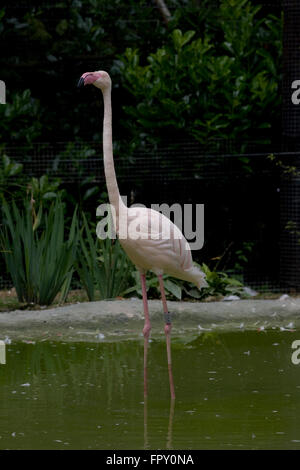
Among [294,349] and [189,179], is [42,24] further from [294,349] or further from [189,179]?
[294,349]

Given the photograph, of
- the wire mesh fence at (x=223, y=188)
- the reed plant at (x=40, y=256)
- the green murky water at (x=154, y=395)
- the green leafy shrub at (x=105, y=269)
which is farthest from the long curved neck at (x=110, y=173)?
the wire mesh fence at (x=223, y=188)

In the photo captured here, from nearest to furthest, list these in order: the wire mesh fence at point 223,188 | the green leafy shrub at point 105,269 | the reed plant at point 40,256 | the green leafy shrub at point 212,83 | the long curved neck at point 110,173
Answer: the long curved neck at point 110,173, the reed plant at point 40,256, the green leafy shrub at point 105,269, the wire mesh fence at point 223,188, the green leafy shrub at point 212,83

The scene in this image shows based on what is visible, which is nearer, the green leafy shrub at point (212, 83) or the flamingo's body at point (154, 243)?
the flamingo's body at point (154, 243)

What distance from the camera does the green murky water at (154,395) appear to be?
454cm

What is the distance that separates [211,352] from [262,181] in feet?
9.48

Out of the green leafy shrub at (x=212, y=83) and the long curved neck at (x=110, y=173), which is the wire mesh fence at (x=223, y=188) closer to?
the green leafy shrub at (x=212, y=83)

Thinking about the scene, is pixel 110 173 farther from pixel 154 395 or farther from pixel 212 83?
pixel 212 83

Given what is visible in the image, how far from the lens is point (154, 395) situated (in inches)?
213

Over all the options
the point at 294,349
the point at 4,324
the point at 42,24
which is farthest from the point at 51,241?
the point at 42,24

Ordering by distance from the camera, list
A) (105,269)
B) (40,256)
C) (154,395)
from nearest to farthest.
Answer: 1. (154,395)
2. (40,256)
3. (105,269)

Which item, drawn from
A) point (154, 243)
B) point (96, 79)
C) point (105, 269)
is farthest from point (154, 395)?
point (105, 269)

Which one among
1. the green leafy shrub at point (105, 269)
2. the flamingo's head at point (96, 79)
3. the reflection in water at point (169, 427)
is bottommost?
the reflection in water at point (169, 427)

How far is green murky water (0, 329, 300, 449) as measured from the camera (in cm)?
454

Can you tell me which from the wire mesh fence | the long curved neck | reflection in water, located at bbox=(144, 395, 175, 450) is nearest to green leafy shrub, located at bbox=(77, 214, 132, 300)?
the wire mesh fence
